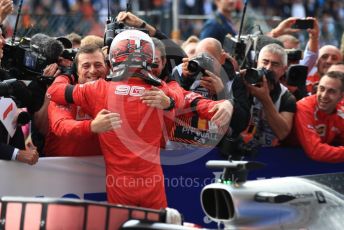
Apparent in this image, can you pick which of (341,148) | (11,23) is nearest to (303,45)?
(11,23)

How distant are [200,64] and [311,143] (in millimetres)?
1276

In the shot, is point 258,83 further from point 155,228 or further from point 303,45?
point 303,45

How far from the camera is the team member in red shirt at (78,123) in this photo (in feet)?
23.4

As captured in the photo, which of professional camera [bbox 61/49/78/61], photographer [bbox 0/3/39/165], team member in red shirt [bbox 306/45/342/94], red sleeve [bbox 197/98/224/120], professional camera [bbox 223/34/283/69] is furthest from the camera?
team member in red shirt [bbox 306/45/342/94]

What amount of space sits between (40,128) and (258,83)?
1.85 m

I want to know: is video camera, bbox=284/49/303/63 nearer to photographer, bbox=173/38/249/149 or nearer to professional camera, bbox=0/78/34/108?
photographer, bbox=173/38/249/149

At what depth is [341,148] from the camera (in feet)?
27.2

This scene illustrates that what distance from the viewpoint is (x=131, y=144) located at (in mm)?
7066

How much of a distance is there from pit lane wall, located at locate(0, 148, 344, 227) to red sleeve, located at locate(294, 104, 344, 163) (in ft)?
0.67

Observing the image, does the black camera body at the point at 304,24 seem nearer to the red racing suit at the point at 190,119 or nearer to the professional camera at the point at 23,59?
the red racing suit at the point at 190,119

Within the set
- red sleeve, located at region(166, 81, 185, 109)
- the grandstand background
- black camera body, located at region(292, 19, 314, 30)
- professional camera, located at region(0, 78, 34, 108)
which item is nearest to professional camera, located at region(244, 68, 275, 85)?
→ red sleeve, located at region(166, 81, 185, 109)

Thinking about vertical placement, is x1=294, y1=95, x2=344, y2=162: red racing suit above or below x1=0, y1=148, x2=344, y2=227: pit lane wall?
above

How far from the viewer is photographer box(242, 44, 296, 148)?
808 centimetres

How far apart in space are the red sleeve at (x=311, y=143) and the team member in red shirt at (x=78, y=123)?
1.77 meters
